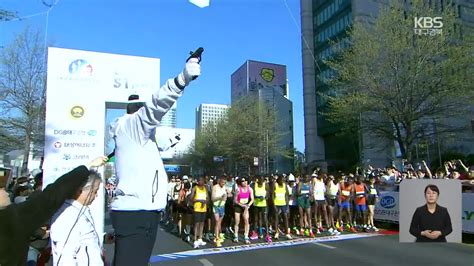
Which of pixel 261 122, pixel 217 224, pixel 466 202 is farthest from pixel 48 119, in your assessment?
pixel 261 122

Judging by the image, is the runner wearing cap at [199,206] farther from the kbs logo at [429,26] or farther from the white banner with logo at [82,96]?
the kbs logo at [429,26]

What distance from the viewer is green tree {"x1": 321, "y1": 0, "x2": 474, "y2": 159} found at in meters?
22.7

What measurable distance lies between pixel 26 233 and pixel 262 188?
38.0 feet

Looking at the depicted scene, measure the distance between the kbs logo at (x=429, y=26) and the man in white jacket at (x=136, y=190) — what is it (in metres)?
21.1

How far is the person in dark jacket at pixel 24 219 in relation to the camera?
2352 mm

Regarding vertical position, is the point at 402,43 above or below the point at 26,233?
above

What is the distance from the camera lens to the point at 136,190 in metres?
2.82

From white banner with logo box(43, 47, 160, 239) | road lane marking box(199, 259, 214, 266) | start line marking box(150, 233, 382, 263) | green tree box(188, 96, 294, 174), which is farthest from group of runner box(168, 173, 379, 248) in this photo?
green tree box(188, 96, 294, 174)

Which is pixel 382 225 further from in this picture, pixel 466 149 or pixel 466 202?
pixel 466 149

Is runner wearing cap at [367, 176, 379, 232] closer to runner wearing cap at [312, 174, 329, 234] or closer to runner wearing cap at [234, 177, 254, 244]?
runner wearing cap at [312, 174, 329, 234]

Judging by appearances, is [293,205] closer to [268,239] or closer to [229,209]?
[229,209]

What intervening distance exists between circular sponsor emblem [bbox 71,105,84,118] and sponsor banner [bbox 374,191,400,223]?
10.6 m

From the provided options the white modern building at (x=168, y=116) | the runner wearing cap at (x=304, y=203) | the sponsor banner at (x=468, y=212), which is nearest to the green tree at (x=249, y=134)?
the runner wearing cap at (x=304, y=203)

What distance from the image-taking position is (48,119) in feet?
24.8
